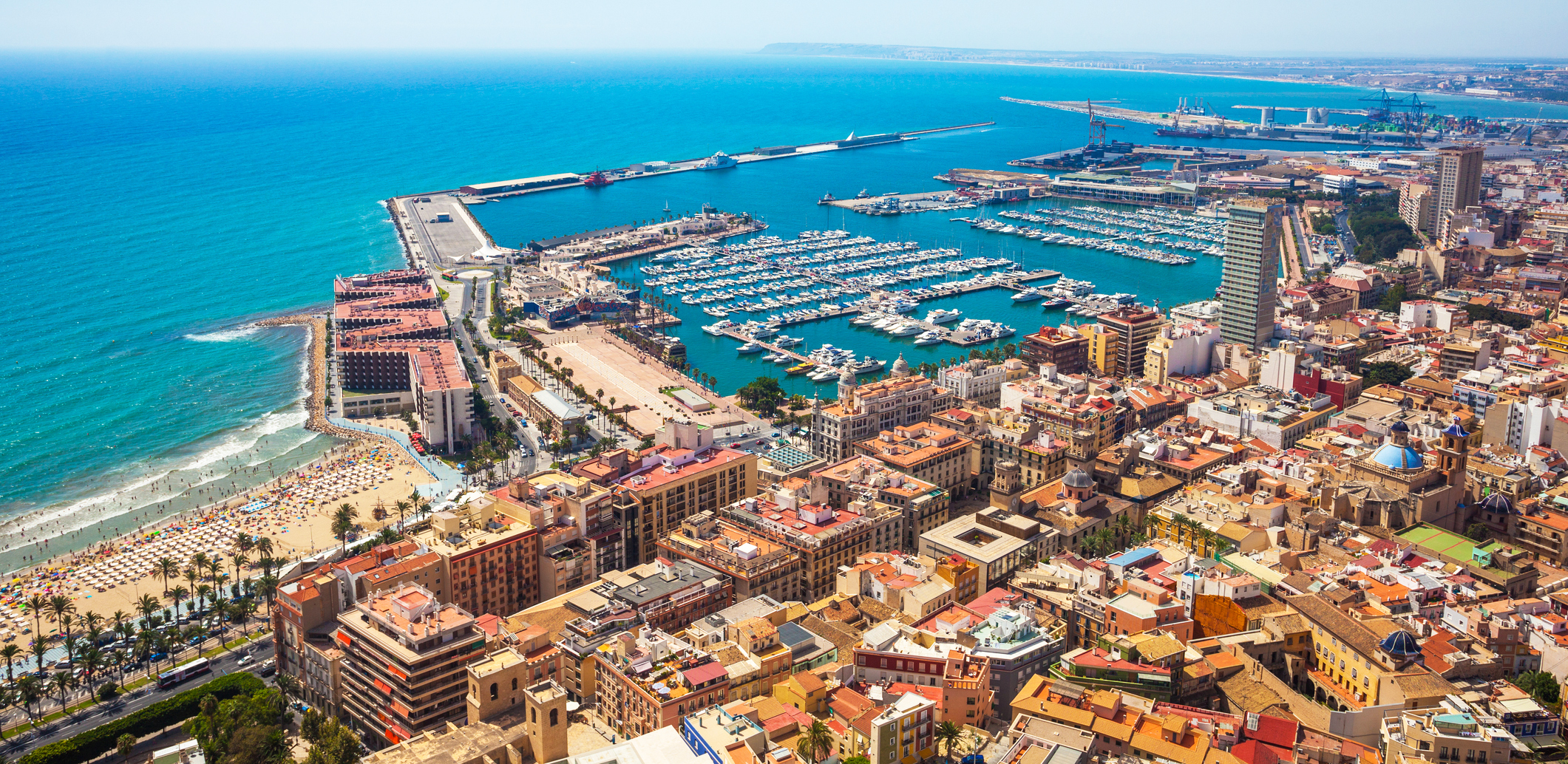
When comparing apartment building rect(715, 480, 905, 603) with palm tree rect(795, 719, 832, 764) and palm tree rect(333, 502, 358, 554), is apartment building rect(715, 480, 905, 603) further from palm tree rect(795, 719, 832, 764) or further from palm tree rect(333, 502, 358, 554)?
palm tree rect(333, 502, 358, 554)

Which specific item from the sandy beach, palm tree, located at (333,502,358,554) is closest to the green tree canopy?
the sandy beach

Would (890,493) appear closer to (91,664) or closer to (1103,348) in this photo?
(1103,348)

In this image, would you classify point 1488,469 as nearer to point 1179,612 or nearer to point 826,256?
point 1179,612

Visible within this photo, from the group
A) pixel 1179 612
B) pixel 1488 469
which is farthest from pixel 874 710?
pixel 1488 469

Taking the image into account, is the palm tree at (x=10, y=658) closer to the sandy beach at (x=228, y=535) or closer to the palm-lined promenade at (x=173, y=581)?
the palm-lined promenade at (x=173, y=581)

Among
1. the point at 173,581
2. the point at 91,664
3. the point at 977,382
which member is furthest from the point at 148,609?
the point at 977,382
